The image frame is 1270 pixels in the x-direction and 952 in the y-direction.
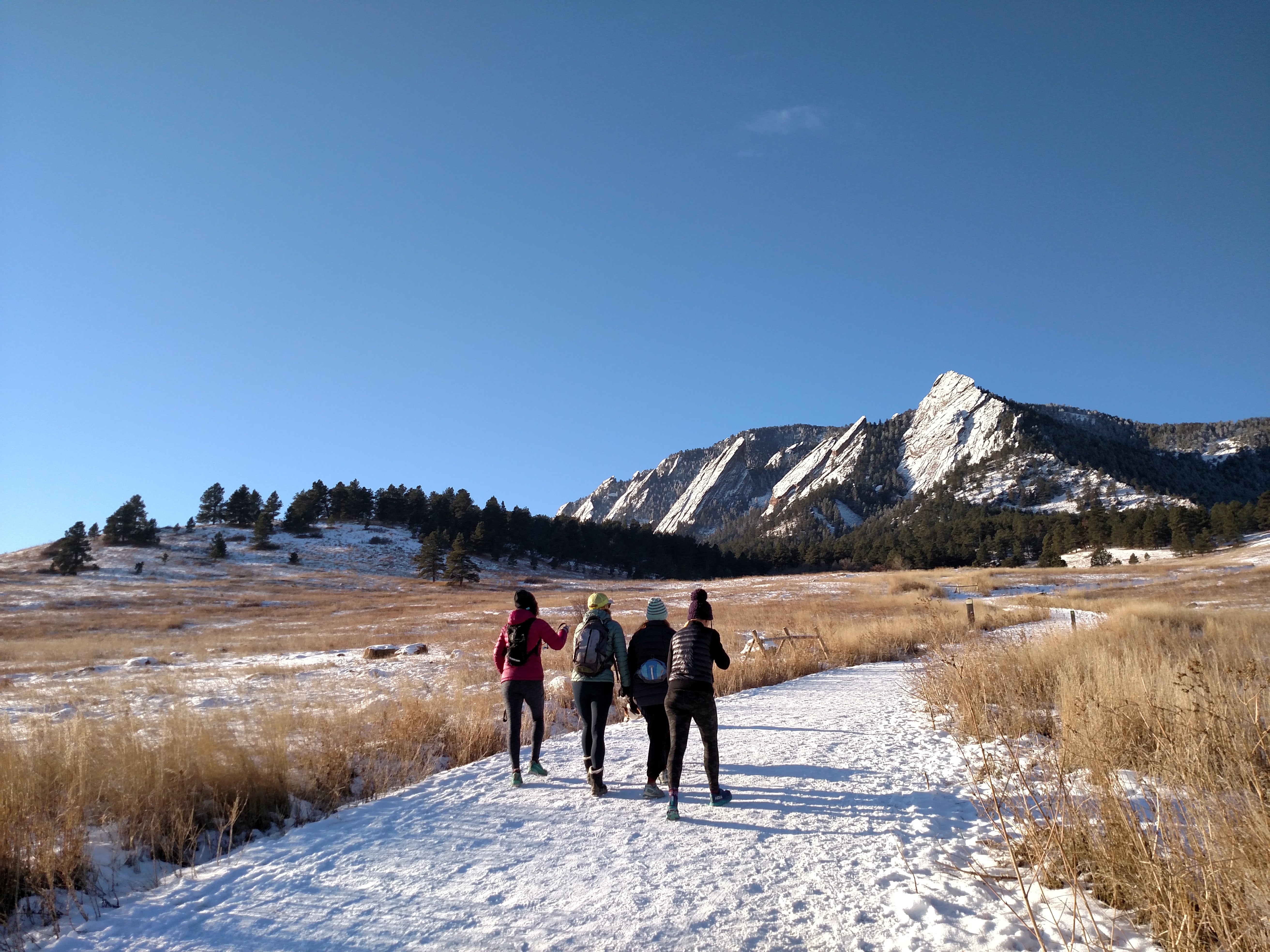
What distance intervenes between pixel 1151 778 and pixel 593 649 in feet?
15.4

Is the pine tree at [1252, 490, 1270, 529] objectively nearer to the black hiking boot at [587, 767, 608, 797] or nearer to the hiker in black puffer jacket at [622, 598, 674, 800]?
the hiker in black puffer jacket at [622, 598, 674, 800]

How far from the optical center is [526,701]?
22.6 ft

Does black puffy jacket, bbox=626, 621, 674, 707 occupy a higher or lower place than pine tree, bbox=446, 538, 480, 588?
higher

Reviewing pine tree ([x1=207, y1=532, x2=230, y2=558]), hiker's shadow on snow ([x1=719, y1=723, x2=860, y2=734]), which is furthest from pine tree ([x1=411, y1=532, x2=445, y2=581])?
hiker's shadow on snow ([x1=719, y1=723, x2=860, y2=734])

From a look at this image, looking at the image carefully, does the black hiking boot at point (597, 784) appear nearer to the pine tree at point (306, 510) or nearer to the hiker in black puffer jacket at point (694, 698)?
the hiker in black puffer jacket at point (694, 698)

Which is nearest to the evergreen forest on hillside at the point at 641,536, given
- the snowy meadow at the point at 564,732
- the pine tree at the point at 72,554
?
the pine tree at the point at 72,554

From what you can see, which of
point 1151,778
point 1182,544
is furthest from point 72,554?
point 1182,544

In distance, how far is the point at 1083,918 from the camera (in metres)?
3.42

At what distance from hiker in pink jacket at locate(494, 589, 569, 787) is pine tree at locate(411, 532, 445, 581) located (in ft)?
223

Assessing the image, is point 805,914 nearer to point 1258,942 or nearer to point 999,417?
point 1258,942

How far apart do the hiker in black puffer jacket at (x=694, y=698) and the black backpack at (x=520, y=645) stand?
5.58ft

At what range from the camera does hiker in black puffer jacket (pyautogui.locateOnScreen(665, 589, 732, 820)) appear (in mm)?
5535

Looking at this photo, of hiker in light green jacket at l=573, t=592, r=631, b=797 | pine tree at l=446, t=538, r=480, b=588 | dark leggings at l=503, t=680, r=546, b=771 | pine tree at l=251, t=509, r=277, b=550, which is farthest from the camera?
pine tree at l=251, t=509, r=277, b=550

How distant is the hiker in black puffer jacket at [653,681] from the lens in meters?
6.00
